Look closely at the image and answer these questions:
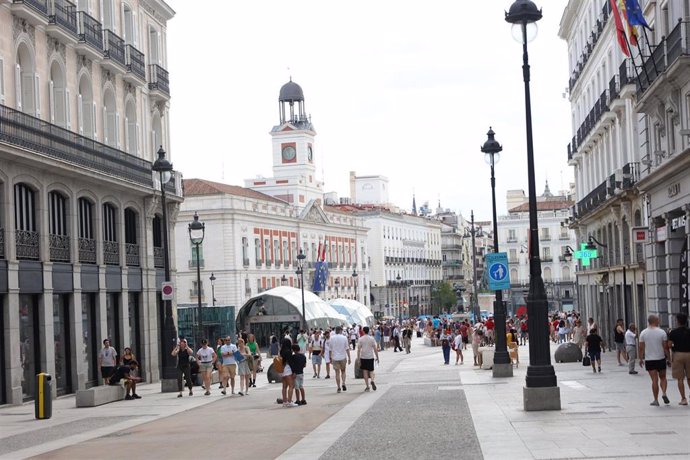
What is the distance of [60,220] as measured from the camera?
3438cm

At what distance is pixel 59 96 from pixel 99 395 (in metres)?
10.8

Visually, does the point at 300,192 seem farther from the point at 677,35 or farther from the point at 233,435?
the point at 233,435

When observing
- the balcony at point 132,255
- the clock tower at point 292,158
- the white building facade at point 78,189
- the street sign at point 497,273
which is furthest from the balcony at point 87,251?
the clock tower at point 292,158

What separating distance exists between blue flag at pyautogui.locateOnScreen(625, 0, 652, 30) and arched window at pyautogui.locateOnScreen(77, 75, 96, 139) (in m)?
17.1

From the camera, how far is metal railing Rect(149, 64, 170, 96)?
46.0m

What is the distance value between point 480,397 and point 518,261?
5237 inches

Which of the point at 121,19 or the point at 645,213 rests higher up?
the point at 121,19

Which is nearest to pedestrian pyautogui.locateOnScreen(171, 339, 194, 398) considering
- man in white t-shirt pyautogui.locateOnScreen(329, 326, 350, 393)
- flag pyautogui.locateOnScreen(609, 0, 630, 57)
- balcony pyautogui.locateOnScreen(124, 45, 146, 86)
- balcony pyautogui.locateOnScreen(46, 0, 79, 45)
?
man in white t-shirt pyautogui.locateOnScreen(329, 326, 350, 393)

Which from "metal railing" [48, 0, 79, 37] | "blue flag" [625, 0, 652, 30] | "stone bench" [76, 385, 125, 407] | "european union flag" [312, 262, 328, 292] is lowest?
"stone bench" [76, 385, 125, 407]

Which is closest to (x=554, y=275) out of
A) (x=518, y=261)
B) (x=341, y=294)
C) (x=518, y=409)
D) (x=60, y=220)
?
(x=518, y=261)

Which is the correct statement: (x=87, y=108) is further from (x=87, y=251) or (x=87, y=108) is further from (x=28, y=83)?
(x=28, y=83)

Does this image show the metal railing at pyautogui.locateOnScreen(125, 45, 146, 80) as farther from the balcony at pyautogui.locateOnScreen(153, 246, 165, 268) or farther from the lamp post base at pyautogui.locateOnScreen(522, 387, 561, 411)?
the lamp post base at pyautogui.locateOnScreen(522, 387, 561, 411)

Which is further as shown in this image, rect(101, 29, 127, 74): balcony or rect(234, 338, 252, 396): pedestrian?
rect(101, 29, 127, 74): balcony

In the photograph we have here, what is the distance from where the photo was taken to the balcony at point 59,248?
A: 1314 inches
